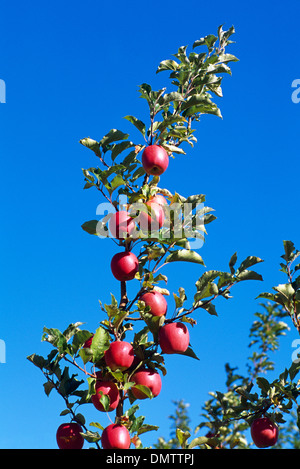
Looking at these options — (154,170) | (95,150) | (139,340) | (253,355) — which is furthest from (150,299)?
(253,355)

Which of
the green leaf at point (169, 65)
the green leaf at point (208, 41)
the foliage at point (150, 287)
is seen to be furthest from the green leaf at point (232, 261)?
the green leaf at point (208, 41)

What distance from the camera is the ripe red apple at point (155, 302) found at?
10.7ft

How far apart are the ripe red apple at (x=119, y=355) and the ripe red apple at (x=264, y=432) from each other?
3.44 ft

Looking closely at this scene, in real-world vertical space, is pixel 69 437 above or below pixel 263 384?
below

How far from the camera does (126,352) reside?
3.08 meters

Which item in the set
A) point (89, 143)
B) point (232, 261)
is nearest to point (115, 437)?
point (232, 261)

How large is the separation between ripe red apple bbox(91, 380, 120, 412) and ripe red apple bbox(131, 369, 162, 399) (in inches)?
4.3

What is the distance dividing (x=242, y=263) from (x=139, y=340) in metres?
0.83

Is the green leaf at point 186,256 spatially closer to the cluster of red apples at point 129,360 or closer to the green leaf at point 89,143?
the cluster of red apples at point 129,360

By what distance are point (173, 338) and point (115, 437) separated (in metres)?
0.65

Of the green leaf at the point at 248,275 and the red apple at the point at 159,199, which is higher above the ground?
the red apple at the point at 159,199

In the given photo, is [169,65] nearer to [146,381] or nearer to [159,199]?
[159,199]
